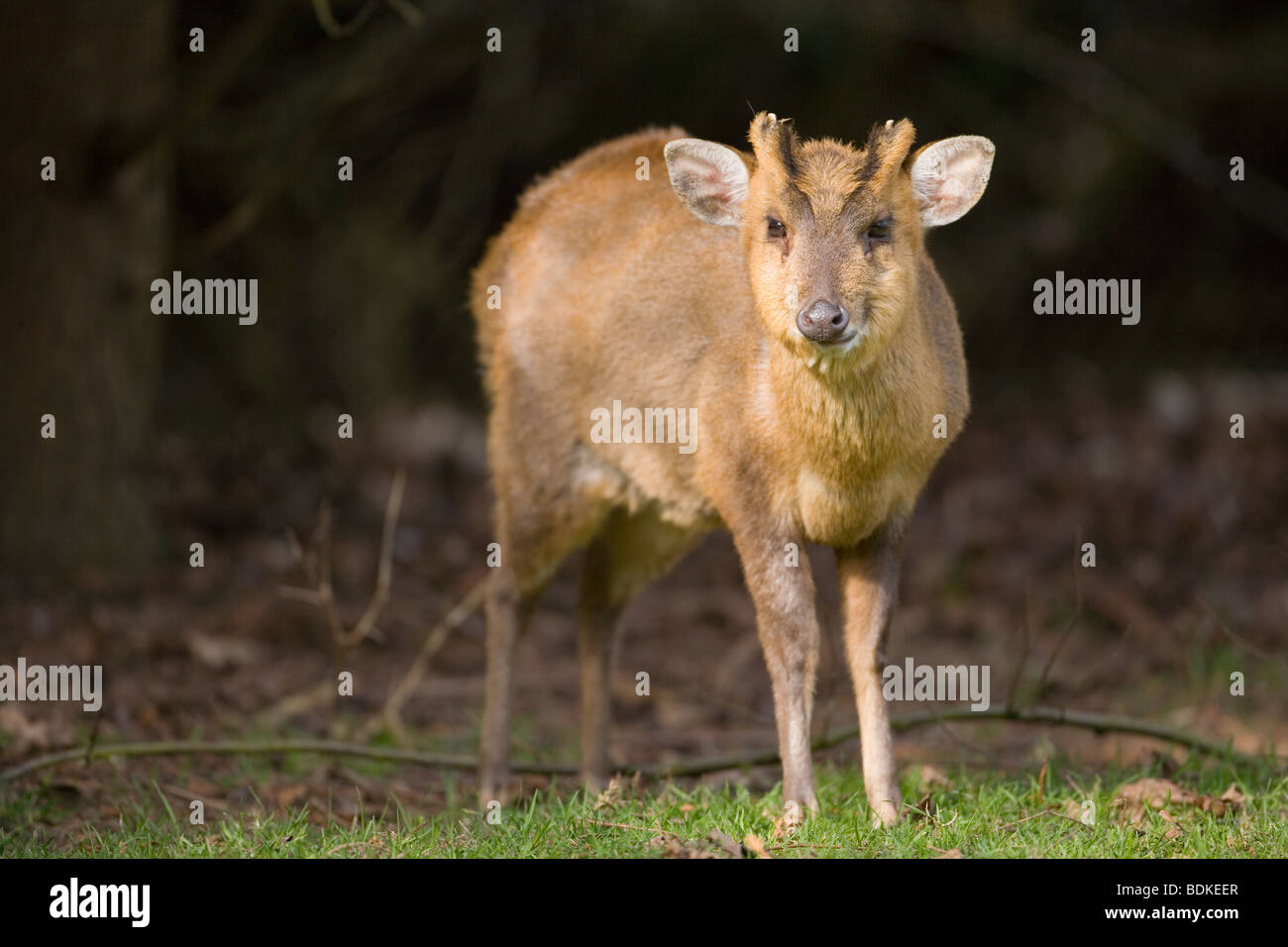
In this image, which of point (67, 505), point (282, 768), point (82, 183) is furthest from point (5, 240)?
point (282, 768)

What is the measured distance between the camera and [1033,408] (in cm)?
1362

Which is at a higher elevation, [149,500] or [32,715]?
[149,500]

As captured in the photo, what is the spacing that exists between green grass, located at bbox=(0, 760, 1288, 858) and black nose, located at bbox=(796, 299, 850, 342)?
4.98 ft

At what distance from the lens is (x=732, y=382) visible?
6.09 metres

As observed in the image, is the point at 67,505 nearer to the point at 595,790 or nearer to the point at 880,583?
the point at 595,790

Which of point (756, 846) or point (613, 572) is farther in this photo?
point (613, 572)

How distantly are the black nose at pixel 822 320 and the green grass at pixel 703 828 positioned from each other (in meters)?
1.52

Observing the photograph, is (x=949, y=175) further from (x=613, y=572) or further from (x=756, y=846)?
(x=613, y=572)

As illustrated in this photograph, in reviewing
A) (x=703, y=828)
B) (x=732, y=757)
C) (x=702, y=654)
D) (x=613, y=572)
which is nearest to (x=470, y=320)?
(x=702, y=654)

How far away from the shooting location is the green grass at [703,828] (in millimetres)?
5227

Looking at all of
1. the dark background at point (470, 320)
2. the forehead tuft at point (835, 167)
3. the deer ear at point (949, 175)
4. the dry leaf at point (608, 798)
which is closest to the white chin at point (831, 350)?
the forehead tuft at point (835, 167)

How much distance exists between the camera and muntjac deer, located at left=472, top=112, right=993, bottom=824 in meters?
5.36

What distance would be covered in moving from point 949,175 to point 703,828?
2228 millimetres
